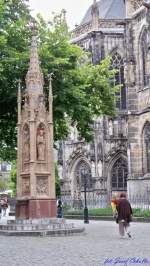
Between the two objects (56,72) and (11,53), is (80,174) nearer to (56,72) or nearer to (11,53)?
(56,72)

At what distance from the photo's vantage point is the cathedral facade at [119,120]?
36.5 meters

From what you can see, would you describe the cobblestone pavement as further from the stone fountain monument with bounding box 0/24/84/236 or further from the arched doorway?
the arched doorway

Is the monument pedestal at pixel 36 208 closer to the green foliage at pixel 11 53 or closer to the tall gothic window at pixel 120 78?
the green foliage at pixel 11 53

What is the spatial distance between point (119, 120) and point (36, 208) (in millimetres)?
28391

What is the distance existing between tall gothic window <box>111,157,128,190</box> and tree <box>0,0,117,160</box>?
20482 millimetres

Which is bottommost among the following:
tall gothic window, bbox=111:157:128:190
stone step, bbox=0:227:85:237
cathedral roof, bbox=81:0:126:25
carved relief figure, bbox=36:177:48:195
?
stone step, bbox=0:227:85:237

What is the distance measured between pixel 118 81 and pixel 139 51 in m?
7.92

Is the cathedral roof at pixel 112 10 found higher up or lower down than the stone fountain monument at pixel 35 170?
higher up

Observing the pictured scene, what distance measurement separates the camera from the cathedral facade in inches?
1436

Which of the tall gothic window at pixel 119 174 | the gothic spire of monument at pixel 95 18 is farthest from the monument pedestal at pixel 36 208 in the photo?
the gothic spire of monument at pixel 95 18

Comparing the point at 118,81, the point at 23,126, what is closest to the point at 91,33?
the point at 118,81

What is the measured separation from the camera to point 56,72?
21500 millimetres

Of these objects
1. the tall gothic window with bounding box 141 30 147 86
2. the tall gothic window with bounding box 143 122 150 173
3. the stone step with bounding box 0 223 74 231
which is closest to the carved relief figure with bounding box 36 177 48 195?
the stone step with bounding box 0 223 74 231

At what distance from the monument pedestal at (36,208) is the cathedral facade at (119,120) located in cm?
1542
